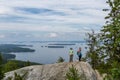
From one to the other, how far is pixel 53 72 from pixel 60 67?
49.1 inches

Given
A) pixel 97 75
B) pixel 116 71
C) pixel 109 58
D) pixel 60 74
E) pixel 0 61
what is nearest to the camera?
pixel 116 71

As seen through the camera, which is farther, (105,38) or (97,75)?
(97,75)

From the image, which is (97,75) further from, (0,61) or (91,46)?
(91,46)

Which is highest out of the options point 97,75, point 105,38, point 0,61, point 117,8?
point 117,8

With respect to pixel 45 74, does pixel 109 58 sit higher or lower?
higher

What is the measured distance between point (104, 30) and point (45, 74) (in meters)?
21.3

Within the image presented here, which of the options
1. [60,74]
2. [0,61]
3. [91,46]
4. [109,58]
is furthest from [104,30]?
[91,46]

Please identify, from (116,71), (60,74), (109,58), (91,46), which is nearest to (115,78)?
(116,71)

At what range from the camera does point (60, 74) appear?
4353 centimetres

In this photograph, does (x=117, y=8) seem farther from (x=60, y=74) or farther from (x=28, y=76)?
(x=28, y=76)

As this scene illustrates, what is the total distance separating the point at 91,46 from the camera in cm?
7525

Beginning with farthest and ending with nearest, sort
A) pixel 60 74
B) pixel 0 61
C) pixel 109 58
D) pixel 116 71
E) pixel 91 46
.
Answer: pixel 91 46 → pixel 60 74 → pixel 0 61 → pixel 109 58 → pixel 116 71

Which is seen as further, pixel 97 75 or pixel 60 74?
pixel 97 75

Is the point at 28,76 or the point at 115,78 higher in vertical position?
the point at 115,78
